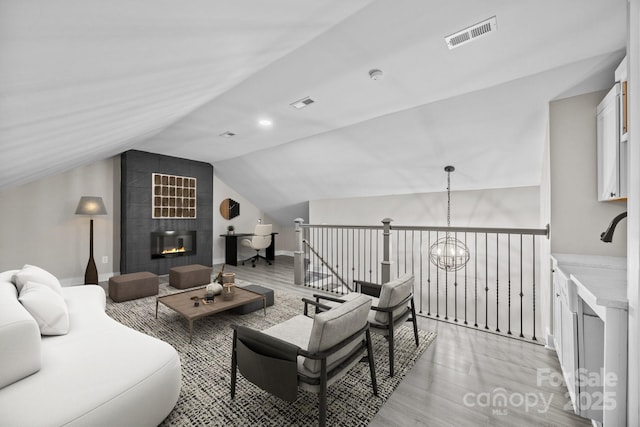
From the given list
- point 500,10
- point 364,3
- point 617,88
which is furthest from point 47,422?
point 617,88

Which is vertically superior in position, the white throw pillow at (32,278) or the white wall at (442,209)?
the white wall at (442,209)

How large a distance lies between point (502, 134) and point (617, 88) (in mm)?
1828

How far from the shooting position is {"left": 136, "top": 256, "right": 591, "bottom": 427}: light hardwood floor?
5.73ft

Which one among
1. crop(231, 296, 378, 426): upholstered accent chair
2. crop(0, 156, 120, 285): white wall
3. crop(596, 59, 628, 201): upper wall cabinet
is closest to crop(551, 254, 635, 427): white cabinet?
crop(596, 59, 628, 201): upper wall cabinet

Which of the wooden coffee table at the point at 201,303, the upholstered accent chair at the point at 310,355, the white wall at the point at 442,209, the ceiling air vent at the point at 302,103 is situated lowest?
the wooden coffee table at the point at 201,303

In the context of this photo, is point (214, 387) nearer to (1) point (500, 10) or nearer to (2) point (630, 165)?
(2) point (630, 165)

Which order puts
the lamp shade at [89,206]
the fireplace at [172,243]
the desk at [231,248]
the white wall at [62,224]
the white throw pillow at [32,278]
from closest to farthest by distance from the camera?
the white throw pillow at [32,278], the white wall at [62,224], the lamp shade at [89,206], the fireplace at [172,243], the desk at [231,248]

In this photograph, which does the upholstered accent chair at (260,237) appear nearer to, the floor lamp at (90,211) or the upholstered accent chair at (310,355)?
the floor lamp at (90,211)

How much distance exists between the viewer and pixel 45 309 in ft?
6.09

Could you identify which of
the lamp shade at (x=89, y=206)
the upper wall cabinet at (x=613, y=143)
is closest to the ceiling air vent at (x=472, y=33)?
the upper wall cabinet at (x=613, y=143)

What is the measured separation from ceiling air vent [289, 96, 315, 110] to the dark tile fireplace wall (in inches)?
153

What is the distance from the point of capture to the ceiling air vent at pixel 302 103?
3256 mm

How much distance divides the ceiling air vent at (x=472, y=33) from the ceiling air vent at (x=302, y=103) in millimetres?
1617

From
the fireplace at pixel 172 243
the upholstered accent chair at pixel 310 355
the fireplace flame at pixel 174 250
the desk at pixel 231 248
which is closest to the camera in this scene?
A: the upholstered accent chair at pixel 310 355
